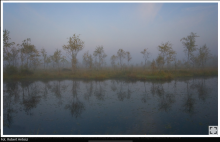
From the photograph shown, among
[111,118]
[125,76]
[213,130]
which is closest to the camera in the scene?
[213,130]

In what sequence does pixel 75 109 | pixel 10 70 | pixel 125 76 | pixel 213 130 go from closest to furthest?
pixel 213 130
pixel 75 109
pixel 10 70
pixel 125 76

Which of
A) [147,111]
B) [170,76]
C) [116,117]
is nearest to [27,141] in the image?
[116,117]

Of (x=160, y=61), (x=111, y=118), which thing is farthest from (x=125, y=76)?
(x=111, y=118)

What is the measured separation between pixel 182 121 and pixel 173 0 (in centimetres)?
381

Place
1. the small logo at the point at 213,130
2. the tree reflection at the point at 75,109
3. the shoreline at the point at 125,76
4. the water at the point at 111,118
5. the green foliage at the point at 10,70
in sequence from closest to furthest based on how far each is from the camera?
the small logo at the point at 213,130 < the water at the point at 111,118 < the tree reflection at the point at 75,109 < the green foliage at the point at 10,70 < the shoreline at the point at 125,76

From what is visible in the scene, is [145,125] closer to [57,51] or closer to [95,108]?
[95,108]

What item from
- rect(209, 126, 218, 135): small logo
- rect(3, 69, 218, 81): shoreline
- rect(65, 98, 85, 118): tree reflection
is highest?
rect(3, 69, 218, 81): shoreline

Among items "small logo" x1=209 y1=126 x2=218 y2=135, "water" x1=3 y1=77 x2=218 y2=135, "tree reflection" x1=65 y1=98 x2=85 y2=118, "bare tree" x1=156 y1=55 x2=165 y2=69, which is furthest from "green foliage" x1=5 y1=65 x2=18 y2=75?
"bare tree" x1=156 y1=55 x2=165 y2=69

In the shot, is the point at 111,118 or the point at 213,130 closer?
the point at 213,130

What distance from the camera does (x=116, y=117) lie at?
448cm

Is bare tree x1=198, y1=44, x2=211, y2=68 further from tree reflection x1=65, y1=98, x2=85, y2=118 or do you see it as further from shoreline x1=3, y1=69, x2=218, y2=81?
tree reflection x1=65, y1=98, x2=85, y2=118

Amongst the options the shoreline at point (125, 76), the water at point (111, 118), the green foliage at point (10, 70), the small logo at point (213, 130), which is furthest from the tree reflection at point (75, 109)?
the green foliage at point (10, 70)

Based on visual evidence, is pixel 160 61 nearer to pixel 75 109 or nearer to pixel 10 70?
pixel 75 109

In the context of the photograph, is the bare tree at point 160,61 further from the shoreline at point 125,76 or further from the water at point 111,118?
the water at point 111,118
